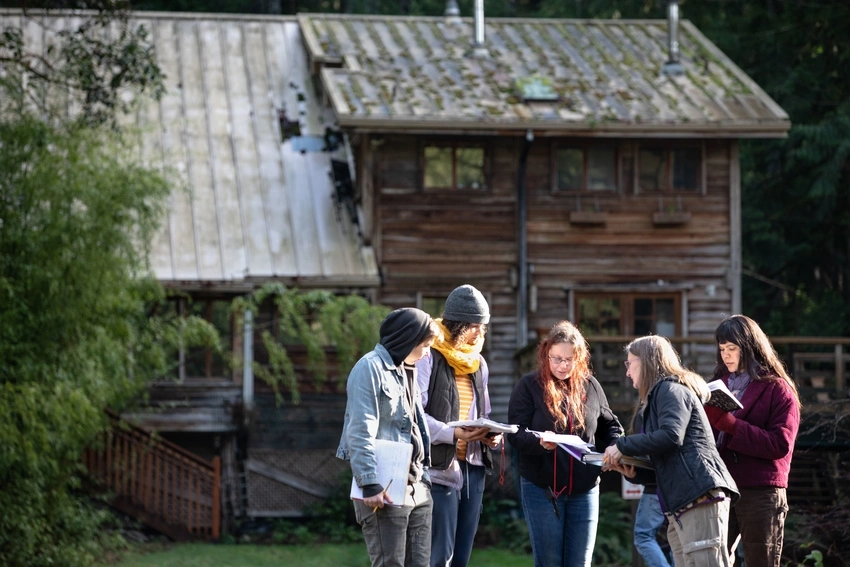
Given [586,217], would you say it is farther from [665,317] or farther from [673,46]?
[673,46]

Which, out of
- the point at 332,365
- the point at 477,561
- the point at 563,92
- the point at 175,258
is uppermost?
the point at 563,92

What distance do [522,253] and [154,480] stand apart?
21.6 ft

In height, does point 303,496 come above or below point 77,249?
below

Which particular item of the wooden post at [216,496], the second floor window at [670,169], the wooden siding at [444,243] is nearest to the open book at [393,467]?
the wooden post at [216,496]

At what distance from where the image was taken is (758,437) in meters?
6.65

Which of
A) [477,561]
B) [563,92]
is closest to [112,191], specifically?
[477,561]

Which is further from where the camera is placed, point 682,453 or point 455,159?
point 455,159

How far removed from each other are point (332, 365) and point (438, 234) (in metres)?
2.64

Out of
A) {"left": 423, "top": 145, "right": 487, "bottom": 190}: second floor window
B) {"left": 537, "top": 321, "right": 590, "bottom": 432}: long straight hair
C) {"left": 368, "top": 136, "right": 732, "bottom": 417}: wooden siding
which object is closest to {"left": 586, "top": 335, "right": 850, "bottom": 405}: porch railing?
{"left": 368, "top": 136, "right": 732, "bottom": 417}: wooden siding

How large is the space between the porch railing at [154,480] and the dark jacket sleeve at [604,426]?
37.9 ft

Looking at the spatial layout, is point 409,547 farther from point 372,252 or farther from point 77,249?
point 372,252

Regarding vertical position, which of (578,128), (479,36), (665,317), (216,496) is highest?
(479,36)

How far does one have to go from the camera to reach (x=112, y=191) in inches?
561

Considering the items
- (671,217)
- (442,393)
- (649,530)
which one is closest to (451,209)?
(671,217)
